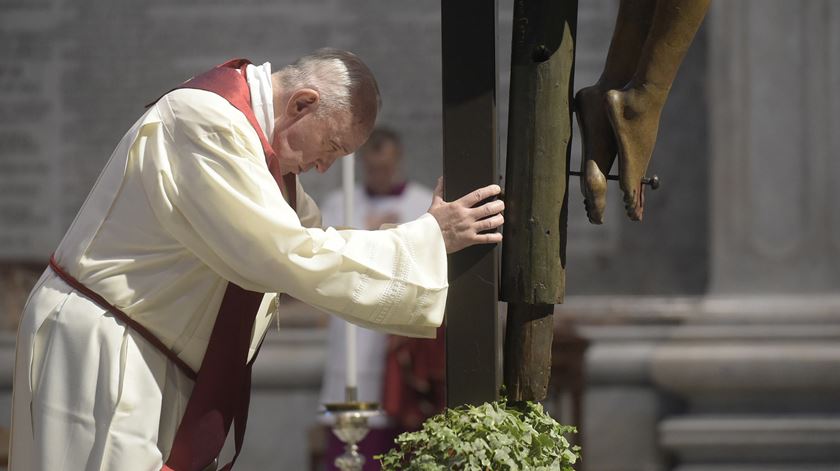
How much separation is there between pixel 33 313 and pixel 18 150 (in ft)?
15.9

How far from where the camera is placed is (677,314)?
6879mm

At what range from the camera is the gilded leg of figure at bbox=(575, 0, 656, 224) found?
3.03 metres

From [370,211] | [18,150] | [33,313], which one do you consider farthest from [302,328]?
[33,313]

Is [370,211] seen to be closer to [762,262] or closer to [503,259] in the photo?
[762,262]

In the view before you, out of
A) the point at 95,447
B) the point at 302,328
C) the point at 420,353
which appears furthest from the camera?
the point at 302,328

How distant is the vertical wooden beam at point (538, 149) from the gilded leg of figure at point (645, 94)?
0.37 ft

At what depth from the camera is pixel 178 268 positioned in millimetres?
2961

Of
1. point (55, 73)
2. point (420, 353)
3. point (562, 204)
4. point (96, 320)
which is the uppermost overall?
point (55, 73)

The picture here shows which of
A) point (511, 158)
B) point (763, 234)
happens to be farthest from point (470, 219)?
point (763, 234)

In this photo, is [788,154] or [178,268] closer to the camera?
[178,268]

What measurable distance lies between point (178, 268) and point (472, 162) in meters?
0.65

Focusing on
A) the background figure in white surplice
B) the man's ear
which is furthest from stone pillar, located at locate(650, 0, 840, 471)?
the man's ear

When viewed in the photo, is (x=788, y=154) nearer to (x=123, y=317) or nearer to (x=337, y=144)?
(x=337, y=144)

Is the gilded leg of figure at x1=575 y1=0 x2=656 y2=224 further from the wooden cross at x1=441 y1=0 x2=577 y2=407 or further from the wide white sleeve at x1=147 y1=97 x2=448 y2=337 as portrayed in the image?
the wide white sleeve at x1=147 y1=97 x2=448 y2=337
